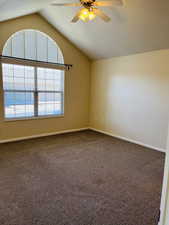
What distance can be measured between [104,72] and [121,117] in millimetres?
1566

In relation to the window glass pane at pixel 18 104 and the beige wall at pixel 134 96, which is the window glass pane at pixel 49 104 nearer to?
the window glass pane at pixel 18 104

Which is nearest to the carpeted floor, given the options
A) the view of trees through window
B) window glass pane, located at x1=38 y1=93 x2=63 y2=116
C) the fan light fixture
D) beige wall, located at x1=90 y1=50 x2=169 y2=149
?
beige wall, located at x1=90 y1=50 x2=169 y2=149

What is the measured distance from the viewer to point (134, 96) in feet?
13.9

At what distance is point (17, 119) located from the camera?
4184 mm

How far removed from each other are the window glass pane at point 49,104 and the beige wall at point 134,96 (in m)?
1.29

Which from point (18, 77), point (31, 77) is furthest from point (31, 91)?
point (18, 77)

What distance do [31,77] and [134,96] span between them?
2.88m

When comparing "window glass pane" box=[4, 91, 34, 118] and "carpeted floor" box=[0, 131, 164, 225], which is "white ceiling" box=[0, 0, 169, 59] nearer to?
"window glass pane" box=[4, 91, 34, 118]

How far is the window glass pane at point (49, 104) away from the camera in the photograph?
4.62 meters

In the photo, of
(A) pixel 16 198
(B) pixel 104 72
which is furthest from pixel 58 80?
(A) pixel 16 198

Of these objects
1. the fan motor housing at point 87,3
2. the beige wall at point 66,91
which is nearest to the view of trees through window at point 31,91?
the beige wall at point 66,91

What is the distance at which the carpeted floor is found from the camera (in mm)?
1730

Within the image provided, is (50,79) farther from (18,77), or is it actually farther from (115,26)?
(115,26)

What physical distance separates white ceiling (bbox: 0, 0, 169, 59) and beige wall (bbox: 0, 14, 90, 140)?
259 millimetres
